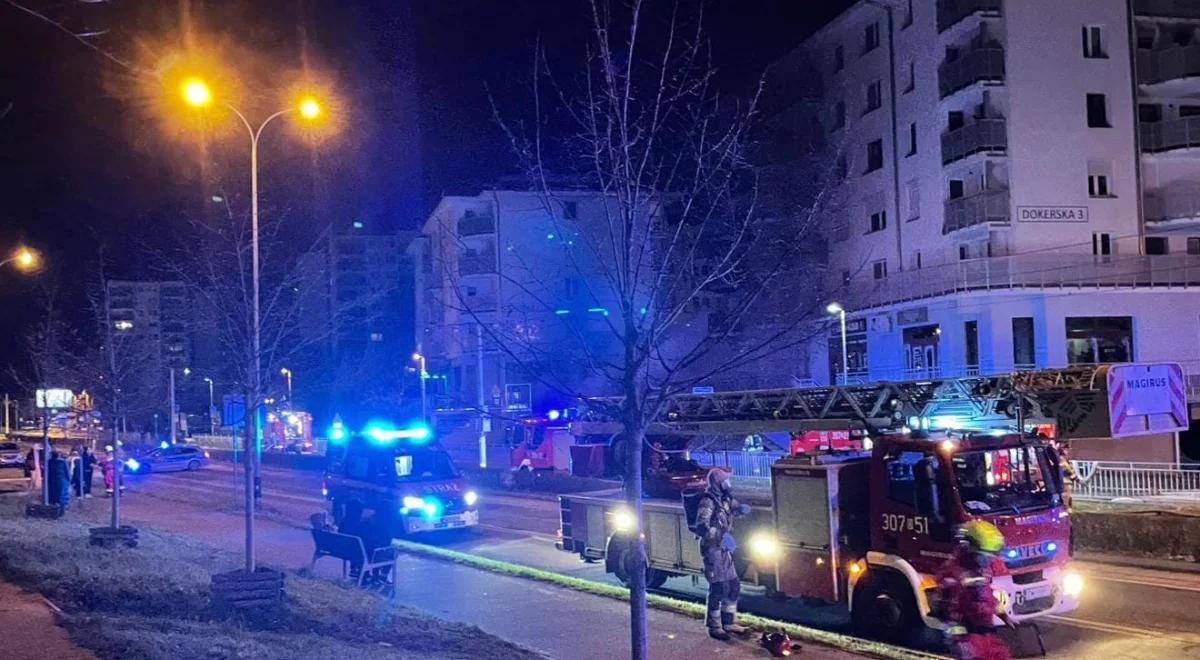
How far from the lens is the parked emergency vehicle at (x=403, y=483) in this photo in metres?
19.1

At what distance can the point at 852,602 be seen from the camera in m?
10.7

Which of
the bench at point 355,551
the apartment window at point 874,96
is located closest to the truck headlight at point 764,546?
the bench at point 355,551

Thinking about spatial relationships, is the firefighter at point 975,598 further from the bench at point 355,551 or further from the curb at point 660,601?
the bench at point 355,551

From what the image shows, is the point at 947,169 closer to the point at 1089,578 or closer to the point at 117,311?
the point at 1089,578

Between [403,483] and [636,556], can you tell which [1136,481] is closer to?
[403,483]

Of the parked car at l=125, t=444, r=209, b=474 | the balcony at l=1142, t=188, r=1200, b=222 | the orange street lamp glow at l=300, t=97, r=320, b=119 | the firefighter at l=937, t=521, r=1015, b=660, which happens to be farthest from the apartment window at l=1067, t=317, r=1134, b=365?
the parked car at l=125, t=444, r=209, b=474

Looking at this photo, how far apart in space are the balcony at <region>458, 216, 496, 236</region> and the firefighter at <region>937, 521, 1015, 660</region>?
1953 inches

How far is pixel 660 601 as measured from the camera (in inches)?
489

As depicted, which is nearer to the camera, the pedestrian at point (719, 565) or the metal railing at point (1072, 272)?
the pedestrian at point (719, 565)

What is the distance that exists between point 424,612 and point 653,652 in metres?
3.07

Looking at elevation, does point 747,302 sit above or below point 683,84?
below

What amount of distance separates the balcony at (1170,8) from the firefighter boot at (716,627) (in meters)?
38.0

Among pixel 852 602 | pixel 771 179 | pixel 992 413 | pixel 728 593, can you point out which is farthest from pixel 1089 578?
pixel 771 179

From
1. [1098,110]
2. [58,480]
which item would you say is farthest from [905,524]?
[1098,110]
